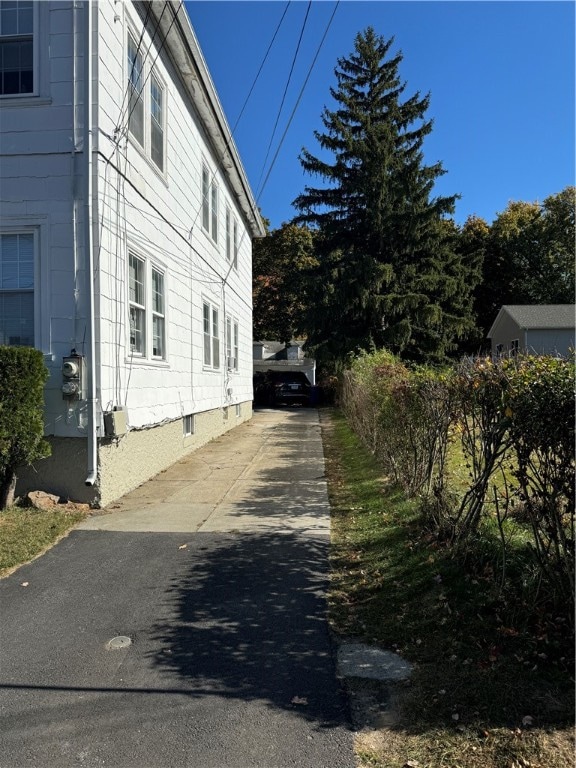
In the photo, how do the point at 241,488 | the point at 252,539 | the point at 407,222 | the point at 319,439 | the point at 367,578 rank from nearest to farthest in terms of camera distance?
1. the point at 367,578
2. the point at 252,539
3. the point at 241,488
4. the point at 319,439
5. the point at 407,222

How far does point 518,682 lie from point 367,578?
1705 mm

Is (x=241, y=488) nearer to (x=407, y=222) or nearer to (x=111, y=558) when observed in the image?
(x=111, y=558)

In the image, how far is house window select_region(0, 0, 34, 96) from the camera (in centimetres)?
681

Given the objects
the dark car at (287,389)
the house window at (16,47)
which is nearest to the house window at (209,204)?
the house window at (16,47)

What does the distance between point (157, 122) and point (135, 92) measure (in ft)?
3.58

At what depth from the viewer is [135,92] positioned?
7.96 metres

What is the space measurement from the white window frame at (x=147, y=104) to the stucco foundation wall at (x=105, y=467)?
13.4 feet

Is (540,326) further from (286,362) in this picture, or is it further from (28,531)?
(28,531)

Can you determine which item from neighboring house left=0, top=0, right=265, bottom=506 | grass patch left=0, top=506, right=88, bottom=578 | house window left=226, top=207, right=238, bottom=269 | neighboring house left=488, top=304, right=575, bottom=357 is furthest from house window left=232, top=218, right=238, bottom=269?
neighboring house left=488, top=304, right=575, bottom=357

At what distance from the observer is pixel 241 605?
4.11 m

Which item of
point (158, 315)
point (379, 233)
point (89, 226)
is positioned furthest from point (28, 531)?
point (379, 233)

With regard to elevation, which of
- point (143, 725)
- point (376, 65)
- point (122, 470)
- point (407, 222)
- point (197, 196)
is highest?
point (376, 65)

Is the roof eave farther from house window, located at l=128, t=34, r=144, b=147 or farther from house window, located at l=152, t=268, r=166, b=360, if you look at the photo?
house window, located at l=152, t=268, r=166, b=360

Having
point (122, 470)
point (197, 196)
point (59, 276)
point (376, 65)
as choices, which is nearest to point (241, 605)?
point (122, 470)
